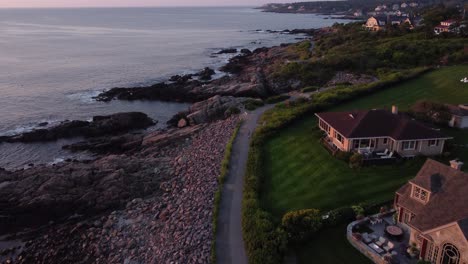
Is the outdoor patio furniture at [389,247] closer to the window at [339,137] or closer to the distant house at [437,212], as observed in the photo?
the distant house at [437,212]

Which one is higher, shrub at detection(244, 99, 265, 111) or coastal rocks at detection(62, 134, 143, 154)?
shrub at detection(244, 99, 265, 111)

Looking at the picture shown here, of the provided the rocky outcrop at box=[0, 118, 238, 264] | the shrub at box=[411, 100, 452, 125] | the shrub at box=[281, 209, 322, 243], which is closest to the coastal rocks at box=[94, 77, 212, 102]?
the rocky outcrop at box=[0, 118, 238, 264]

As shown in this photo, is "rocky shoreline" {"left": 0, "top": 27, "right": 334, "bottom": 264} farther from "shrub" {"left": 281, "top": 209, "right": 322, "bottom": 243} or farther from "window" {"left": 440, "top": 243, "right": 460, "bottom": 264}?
"window" {"left": 440, "top": 243, "right": 460, "bottom": 264}

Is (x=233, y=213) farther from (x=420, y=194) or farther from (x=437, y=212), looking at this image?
(x=437, y=212)

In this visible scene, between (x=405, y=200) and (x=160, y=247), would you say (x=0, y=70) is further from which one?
(x=405, y=200)

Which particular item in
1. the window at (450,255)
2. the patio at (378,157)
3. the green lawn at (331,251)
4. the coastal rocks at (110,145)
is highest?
the window at (450,255)

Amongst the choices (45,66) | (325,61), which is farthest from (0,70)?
(325,61)

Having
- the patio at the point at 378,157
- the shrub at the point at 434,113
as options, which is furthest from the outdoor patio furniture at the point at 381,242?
the shrub at the point at 434,113
